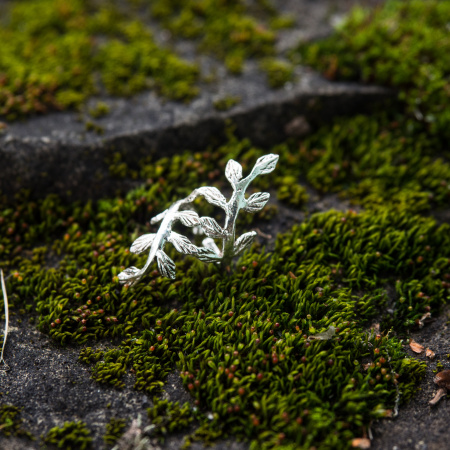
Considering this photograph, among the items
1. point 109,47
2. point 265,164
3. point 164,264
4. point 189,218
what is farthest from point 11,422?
point 109,47

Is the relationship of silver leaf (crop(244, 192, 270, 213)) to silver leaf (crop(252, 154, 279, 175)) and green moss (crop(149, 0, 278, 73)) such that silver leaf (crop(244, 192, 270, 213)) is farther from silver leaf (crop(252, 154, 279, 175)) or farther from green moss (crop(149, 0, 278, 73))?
green moss (crop(149, 0, 278, 73))

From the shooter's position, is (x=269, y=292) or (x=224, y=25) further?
(x=224, y=25)

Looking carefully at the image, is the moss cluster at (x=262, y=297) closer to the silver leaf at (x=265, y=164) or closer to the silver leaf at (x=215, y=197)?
the silver leaf at (x=215, y=197)

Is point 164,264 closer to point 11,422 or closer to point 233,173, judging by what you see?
point 233,173

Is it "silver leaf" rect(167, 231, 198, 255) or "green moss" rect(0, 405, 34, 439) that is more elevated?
"silver leaf" rect(167, 231, 198, 255)

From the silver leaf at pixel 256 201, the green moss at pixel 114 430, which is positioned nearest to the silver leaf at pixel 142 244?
the silver leaf at pixel 256 201

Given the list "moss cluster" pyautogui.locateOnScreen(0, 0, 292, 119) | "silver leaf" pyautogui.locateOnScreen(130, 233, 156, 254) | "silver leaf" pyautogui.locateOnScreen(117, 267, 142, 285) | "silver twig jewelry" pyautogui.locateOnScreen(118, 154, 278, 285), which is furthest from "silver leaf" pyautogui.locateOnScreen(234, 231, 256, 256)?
"moss cluster" pyautogui.locateOnScreen(0, 0, 292, 119)
